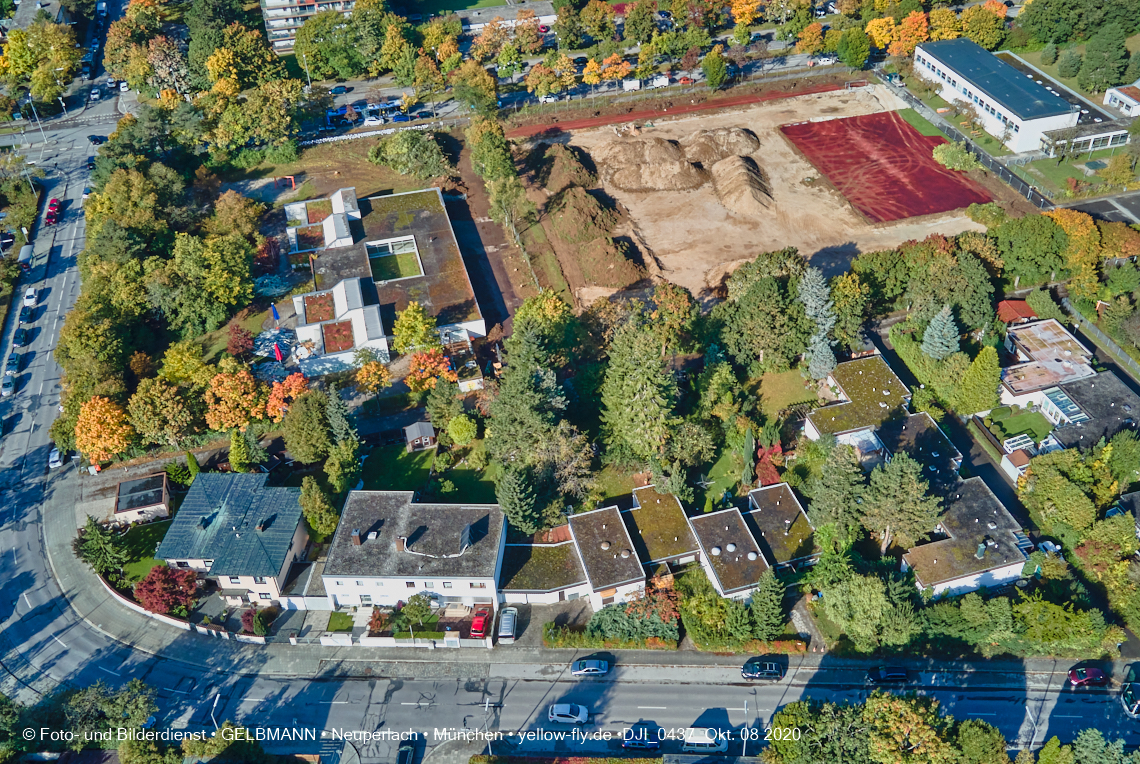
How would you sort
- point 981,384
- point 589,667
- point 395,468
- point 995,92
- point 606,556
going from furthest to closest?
1. point 995,92
2. point 395,468
3. point 981,384
4. point 606,556
5. point 589,667

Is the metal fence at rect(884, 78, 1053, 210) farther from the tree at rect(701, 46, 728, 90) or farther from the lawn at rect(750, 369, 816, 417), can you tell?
the lawn at rect(750, 369, 816, 417)

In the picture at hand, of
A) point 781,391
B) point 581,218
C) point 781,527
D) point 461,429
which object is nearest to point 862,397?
point 781,391

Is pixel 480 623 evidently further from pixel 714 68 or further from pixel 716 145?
pixel 714 68

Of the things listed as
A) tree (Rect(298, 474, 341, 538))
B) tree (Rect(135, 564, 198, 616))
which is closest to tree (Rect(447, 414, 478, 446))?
tree (Rect(298, 474, 341, 538))

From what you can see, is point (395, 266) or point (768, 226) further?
point (768, 226)

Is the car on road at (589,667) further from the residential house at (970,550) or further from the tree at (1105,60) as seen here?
the tree at (1105,60)

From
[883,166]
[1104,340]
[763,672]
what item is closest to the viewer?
[763,672]
